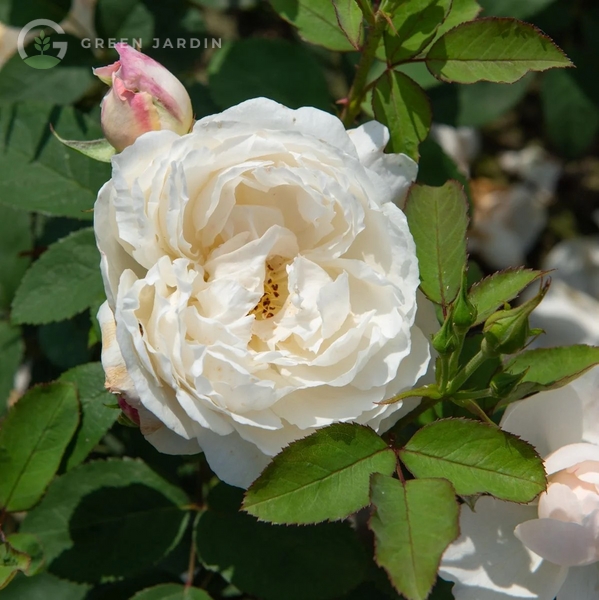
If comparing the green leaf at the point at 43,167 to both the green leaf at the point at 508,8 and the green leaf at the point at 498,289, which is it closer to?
the green leaf at the point at 498,289

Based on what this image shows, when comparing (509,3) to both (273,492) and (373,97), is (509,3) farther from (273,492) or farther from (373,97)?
(273,492)

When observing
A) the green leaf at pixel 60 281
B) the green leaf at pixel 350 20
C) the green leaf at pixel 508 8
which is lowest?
the green leaf at pixel 60 281

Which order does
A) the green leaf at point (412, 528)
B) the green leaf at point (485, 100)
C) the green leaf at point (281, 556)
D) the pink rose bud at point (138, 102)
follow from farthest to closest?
1. the green leaf at point (485, 100)
2. the green leaf at point (281, 556)
3. the pink rose bud at point (138, 102)
4. the green leaf at point (412, 528)

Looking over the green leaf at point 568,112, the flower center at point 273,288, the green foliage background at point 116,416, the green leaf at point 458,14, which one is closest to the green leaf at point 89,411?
the green foliage background at point 116,416

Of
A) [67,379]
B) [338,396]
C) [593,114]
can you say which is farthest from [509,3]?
[67,379]

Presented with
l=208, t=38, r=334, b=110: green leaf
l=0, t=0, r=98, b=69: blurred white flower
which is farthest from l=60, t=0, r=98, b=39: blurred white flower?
l=208, t=38, r=334, b=110: green leaf

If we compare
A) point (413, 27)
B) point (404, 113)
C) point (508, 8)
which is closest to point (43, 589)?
point (404, 113)
